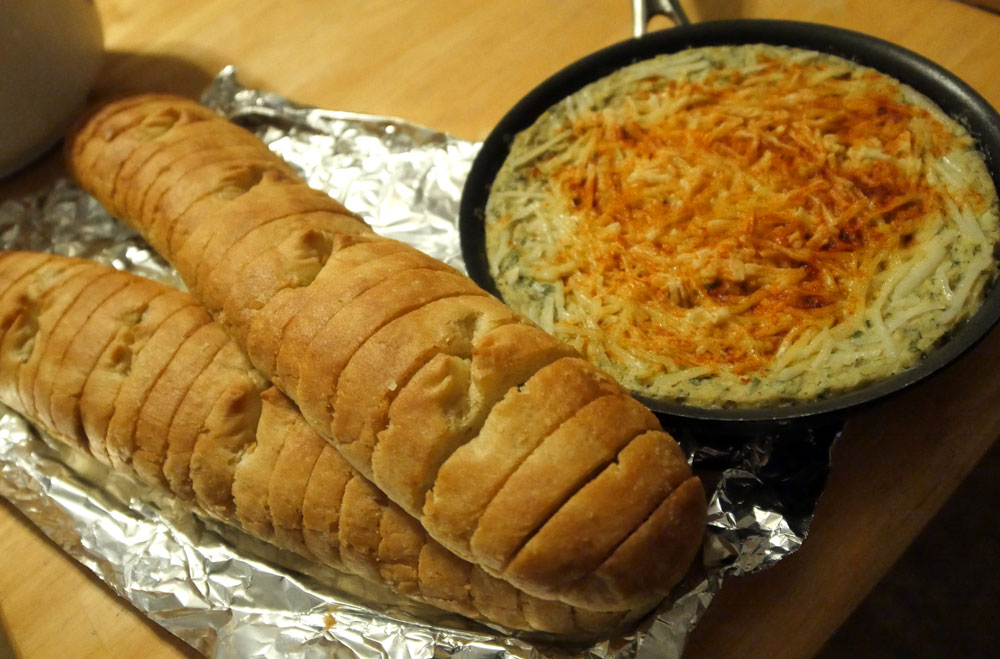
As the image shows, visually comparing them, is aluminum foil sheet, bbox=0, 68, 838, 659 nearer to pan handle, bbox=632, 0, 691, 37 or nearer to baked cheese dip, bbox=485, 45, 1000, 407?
baked cheese dip, bbox=485, 45, 1000, 407

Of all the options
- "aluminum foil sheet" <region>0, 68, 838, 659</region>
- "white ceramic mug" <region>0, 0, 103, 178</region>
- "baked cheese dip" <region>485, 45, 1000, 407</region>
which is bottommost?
"aluminum foil sheet" <region>0, 68, 838, 659</region>

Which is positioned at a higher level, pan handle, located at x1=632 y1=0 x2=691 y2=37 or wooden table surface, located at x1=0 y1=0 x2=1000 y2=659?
pan handle, located at x1=632 y1=0 x2=691 y2=37

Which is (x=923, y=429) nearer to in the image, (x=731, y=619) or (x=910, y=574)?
(x=731, y=619)

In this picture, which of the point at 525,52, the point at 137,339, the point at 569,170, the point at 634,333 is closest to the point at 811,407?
the point at 634,333

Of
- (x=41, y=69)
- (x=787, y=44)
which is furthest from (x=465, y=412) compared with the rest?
(x=41, y=69)

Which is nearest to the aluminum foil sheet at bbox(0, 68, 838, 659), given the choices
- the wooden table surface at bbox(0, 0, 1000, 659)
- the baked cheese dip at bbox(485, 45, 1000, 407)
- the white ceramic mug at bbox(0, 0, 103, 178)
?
the wooden table surface at bbox(0, 0, 1000, 659)

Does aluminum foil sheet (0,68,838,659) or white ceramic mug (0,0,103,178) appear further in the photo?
white ceramic mug (0,0,103,178)
